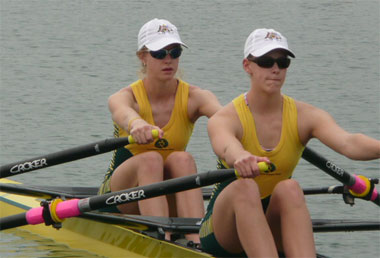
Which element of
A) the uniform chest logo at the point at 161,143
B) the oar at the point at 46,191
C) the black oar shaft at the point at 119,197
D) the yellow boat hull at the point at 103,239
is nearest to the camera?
the black oar shaft at the point at 119,197

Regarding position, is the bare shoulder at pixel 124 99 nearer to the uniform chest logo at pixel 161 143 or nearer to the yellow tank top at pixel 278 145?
the uniform chest logo at pixel 161 143

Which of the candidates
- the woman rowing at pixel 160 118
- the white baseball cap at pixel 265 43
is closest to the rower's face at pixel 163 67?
the woman rowing at pixel 160 118

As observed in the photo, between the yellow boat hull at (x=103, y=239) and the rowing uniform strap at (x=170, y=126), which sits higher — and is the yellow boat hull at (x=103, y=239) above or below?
below

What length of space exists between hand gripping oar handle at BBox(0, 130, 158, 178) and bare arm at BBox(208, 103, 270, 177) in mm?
1201

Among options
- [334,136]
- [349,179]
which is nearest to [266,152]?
[334,136]

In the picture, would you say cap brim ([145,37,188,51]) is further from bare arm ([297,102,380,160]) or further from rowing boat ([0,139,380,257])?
bare arm ([297,102,380,160])

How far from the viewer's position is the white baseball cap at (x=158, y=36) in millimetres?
6840

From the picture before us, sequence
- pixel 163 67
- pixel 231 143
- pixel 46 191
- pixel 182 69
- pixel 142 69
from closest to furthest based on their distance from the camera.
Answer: pixel 231 143 → pixel 163 67 → pixel 142 69 → pixel 182 69 → pixel 46 191

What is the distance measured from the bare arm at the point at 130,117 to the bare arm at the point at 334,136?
1.05m

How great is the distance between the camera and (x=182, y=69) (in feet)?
24.9

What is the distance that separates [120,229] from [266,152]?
4.97 feet

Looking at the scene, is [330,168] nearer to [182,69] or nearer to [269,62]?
[269,62]

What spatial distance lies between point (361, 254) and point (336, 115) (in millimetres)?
5852

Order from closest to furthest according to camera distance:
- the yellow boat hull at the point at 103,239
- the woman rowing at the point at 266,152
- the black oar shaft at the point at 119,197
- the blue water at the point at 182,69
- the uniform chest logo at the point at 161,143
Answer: the woman rowing at the point at 266,152, the black oar shaft at the point at 119,197, the yellow boat hull at the point at 103,239, the uniform chest logo at the point at 161,143, the blue water at the point at 182,69
